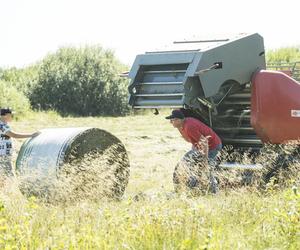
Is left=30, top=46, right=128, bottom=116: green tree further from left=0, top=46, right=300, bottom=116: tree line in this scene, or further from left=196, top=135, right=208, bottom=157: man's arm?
left=196, top=135, right=208, bottom=157: man's arm

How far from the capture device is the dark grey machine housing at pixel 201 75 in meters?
8.83

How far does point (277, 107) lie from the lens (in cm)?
939

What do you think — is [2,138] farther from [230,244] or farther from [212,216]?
[230,244]

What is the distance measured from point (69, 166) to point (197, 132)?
68.0 inches

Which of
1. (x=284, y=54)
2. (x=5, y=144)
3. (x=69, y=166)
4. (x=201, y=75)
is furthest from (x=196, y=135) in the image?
(x=284, y=54)

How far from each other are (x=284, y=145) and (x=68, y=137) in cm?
284

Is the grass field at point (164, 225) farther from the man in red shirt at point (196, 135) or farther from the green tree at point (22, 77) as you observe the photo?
the green tree at point (22, 77)

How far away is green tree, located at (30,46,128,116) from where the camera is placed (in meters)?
39.4

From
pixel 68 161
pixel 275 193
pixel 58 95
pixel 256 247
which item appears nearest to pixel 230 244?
pixel 256 247

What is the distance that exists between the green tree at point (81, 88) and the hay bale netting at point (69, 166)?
29.2 m

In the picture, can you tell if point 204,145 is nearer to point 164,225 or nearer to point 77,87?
Answer: point 164,225

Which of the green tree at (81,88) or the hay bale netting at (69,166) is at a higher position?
the hay bale netting at (69,166)

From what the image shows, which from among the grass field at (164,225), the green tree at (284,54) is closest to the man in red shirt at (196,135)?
the grass field at (164,225)

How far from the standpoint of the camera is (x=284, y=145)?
9.53m
